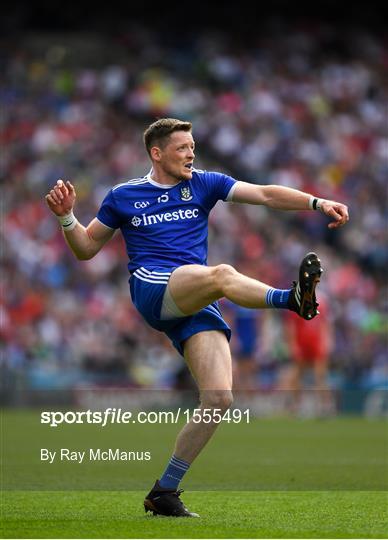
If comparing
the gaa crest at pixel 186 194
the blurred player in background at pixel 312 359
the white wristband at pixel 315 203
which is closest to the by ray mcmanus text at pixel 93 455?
the gaa crest at pixel 186 194

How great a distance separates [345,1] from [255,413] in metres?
14.3

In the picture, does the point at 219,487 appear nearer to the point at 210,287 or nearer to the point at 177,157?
the point at 210,287

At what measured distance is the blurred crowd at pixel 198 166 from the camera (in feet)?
72.8

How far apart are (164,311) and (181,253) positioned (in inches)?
16.5

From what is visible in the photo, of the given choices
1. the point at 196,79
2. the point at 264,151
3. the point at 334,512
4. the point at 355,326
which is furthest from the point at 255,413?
the point at 334,512

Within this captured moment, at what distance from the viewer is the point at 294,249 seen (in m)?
24.2

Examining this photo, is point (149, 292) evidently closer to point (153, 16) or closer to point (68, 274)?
point (68, 274)

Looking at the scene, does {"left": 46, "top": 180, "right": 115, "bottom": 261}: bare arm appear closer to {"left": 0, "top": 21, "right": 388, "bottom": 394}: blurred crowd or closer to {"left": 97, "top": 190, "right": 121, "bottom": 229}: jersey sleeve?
{"left": 97, "top": 190, "right": 121, "bottom": 229}: jersey sleeve

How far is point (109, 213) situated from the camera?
314 inches

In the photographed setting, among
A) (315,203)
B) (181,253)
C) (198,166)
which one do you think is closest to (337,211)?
(315,203)

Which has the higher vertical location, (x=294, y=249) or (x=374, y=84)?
(x=374, y=84)

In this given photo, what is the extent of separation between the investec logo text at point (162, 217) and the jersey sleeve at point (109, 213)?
142 mm

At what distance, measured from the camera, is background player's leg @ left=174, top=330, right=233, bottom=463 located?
294 inches

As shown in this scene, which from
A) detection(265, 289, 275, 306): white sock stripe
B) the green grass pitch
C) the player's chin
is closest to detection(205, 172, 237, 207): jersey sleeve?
the player's chin
